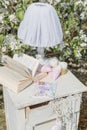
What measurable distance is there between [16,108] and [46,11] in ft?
2.11

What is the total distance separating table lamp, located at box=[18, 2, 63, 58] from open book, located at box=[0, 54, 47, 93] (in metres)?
0.15

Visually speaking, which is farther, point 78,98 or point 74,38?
point 74,38

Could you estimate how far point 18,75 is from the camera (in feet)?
7.80

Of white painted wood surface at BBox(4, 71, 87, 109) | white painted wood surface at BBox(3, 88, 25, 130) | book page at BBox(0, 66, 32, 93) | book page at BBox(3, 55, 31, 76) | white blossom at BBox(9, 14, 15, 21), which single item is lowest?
white painted wood surface at BBox(3, 88, 25, 130)

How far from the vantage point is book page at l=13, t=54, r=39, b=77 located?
241cm

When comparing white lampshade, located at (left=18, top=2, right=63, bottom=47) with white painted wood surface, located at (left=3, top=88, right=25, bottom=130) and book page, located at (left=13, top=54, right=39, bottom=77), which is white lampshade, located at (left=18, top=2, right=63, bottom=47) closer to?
book page, located at (left=13, top=54, right=39, bottom=77)

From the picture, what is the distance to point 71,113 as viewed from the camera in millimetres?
2502

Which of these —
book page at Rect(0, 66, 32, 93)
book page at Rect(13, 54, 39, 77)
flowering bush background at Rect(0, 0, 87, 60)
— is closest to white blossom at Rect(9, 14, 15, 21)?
flowering bush background at Rect(0, 0, 87, 60)

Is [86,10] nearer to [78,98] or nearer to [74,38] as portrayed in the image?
[74,38]

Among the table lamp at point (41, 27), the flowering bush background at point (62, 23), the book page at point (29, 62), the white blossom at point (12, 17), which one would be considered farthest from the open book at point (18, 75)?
the white blossom at point (12, 17)

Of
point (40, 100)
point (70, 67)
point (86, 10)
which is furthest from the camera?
point (70, 67)

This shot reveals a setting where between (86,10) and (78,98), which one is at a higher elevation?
(86,10)

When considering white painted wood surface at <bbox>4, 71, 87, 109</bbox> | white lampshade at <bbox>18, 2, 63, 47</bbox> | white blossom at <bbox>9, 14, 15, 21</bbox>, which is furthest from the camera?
white blossom at <bbox>9, 14, 15, 21</bbox>

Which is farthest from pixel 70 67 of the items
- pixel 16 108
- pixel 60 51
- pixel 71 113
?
pixel 16 108
